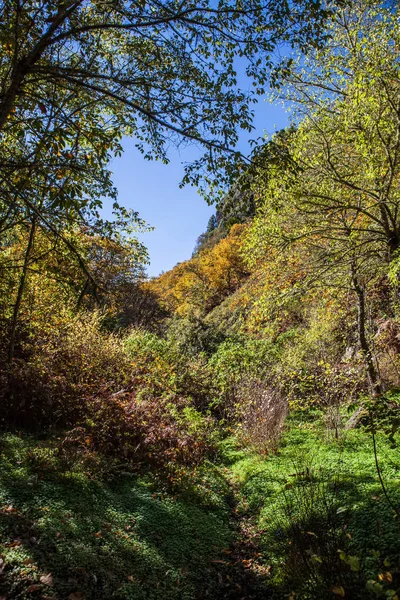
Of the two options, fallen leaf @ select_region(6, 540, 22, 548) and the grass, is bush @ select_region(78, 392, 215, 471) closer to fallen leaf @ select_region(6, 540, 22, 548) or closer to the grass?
the grass

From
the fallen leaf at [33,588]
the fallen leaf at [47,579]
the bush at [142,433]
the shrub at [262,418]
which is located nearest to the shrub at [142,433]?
the bush at [142,433]

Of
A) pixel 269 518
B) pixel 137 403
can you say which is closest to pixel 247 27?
pixel 269 518

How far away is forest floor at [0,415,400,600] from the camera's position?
321 centimetres

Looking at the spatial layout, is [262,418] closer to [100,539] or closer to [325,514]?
[325,514]

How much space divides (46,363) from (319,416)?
664 centimetres

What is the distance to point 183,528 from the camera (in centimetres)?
457

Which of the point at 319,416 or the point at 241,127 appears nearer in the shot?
the point at 241,127

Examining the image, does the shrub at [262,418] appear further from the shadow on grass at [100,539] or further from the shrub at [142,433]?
the shadow on grass at [100,539]

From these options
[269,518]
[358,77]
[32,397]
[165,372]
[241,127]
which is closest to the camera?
[241,127]

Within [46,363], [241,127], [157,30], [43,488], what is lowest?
[43,488]

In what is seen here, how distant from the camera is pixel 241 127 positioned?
421 cm

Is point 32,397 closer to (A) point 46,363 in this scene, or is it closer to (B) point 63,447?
(A) point 46,363

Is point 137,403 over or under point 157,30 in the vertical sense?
under

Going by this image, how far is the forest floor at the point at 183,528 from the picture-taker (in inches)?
127
